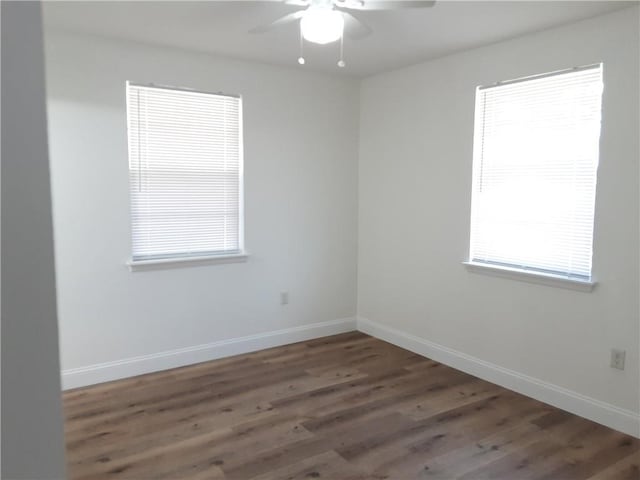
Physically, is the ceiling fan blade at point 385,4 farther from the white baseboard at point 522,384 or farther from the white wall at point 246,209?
→ the white baseboard at point 522,384

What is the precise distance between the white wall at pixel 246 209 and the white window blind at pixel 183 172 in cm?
9

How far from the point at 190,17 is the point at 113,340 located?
231 centimetres

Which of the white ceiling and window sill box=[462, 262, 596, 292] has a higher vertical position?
the white ceiling

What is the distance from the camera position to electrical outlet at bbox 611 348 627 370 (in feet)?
9.48

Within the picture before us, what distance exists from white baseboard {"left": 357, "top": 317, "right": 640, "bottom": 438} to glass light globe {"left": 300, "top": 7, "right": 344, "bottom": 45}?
2599 millimetres

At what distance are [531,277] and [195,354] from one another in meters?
2.62

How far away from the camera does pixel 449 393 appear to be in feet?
11.3

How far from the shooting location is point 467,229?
3764mm

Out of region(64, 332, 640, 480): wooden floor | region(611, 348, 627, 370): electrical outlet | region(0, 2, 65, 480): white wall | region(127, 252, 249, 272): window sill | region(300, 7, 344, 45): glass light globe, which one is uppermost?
region(300, 7, 344, 45): glass light globe

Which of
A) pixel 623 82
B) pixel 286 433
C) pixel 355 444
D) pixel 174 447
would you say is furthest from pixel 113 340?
pixel 623 82

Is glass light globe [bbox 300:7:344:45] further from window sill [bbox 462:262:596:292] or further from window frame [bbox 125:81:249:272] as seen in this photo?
window sill [bbox 462:262:596:292]

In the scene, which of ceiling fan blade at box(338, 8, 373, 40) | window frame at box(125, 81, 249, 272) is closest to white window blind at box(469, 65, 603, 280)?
ceiling fan blade at box(338, 8, 373, 40)

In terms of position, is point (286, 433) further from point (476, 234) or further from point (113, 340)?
point (476, 234)

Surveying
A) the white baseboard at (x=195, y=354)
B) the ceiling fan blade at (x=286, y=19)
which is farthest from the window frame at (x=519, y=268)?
the ceiling fan blade at (x=286, y=19)
